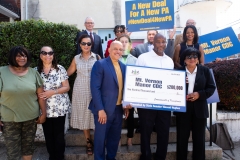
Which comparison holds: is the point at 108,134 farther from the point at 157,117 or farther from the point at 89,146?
the point at 157,117

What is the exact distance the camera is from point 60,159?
374 cm

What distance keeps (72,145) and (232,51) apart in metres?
4.00

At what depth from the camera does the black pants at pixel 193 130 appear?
3605 mm

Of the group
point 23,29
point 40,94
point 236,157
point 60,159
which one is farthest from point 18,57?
point 236,157

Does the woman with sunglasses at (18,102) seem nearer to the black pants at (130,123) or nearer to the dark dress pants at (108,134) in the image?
the dark dress pants at (108,134)

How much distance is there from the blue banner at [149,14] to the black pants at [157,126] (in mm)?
2112

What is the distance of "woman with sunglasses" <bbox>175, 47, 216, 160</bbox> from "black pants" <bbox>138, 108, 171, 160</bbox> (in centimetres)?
26

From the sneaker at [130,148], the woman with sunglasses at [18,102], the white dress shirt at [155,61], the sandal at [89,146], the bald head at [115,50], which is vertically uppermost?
the bald head at [115,50]

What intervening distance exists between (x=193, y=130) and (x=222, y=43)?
8.10 feet

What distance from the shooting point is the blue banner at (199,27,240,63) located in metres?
5.10

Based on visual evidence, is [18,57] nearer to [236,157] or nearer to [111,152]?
[111,152]

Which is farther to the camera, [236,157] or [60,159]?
[236,157]

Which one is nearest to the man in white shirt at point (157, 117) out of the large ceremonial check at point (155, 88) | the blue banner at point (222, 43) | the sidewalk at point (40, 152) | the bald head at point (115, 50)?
the large ceremonial check at point (155, 88)

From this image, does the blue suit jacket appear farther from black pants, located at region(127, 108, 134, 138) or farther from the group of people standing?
Answer: black pants, located at region(127, 108, 134, 138)
